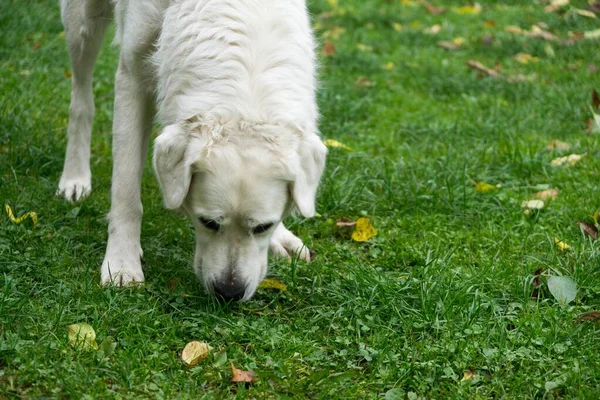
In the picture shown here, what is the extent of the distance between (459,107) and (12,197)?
369 cm

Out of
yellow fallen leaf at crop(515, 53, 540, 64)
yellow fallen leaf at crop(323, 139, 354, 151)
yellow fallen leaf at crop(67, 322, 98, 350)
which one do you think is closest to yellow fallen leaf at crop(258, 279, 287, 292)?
yellow fallen leaf at crop(67, 322, 98, 350)

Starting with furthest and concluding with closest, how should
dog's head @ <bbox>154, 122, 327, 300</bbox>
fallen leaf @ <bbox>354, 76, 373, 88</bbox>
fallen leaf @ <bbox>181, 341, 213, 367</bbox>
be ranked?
fallen leaf @ <bbox>354, 76, 373, 88</bbox>
dog's head @ <bbox>154, 122, 327, 300</bbox>
fallen leaf @ <bbox>181, 341, 213, 367</bbox>

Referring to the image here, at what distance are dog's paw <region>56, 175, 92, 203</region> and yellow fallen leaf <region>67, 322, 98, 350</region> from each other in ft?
5.31

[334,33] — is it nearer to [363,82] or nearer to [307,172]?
[363,82]

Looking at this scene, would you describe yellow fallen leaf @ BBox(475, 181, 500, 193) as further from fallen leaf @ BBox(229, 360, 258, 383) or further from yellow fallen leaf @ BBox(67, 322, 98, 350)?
yellow fallen leaf @ BBox(67, 322, 98, 350)

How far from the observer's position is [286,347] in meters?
3.44

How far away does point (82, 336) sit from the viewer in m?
3.33

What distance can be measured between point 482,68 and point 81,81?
3.97 meters

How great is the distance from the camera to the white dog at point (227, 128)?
3504mm

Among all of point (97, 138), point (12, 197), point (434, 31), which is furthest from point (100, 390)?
point (434, 31)

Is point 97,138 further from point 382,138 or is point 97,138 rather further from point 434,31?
point 434,31

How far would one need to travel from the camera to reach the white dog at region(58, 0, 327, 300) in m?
3.50

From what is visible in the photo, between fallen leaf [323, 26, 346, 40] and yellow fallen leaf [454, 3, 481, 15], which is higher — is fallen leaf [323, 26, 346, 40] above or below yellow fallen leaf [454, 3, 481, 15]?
above

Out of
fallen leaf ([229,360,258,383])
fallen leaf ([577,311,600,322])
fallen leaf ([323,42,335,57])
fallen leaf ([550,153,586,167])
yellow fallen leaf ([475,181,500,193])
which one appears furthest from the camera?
fallen leaf ([323,42,335,57])
